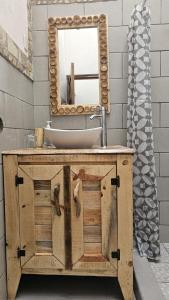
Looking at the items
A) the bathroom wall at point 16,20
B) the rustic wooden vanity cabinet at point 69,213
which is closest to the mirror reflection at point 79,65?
the bathroom wall at point 16,20

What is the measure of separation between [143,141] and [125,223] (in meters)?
0.61

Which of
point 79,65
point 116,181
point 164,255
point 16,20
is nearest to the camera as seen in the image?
point 116,181

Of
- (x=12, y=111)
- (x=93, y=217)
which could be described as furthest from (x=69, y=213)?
(x=12, y=111)

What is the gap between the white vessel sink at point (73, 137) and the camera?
1.46m

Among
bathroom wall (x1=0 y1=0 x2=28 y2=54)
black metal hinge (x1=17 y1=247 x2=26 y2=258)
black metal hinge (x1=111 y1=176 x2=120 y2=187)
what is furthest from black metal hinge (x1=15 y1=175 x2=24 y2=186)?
bathroom wall (x1=0 y1=0 x2=28 y2=54)

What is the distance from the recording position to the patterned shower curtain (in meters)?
1.77

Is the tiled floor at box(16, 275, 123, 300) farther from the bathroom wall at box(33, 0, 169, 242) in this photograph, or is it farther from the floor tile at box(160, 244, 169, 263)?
the bathroom wall at box(33, 0, 169, 242)

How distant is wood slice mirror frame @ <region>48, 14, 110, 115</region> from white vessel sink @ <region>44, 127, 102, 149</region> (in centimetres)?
59

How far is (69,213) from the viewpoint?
4.62 ft

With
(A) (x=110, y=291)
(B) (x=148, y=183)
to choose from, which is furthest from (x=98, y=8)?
(A) (x=110, y=291)

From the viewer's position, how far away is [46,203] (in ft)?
4.69

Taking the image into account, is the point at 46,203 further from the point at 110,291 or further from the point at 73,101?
the point at 73,101

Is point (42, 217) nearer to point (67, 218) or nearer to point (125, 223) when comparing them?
point (67, 218)

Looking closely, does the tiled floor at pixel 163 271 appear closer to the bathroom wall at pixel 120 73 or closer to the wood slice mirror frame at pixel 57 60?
the bathroom wall at pixel 120 73
